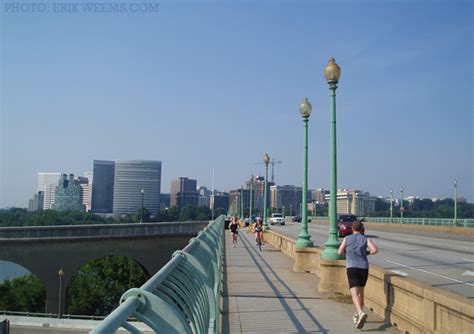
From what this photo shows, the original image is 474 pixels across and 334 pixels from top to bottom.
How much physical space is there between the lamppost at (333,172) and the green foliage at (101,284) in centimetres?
5958

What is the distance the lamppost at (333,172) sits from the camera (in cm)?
1241

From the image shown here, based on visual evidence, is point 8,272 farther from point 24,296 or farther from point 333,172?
point 333,172

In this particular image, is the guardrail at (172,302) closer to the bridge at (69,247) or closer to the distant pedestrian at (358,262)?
the distant pedestrian at (358,262)

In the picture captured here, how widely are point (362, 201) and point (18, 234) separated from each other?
141 metres

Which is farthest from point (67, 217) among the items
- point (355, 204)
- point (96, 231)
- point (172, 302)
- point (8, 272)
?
point (172, 302)

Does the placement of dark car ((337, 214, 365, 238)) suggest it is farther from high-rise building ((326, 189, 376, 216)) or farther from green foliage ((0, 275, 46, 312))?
high-rise building ((326, 189, 376, 216))

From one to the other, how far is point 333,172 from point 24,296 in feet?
212

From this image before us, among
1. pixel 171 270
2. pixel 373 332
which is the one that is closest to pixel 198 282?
pixel 171 270

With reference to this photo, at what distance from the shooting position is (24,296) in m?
67.1

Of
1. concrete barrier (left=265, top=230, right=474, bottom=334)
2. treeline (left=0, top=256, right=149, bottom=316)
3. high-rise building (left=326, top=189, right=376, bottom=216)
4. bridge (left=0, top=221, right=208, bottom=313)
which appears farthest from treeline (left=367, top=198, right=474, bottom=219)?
concrete barrier (left=265, top=230, right=474, bottom=334)

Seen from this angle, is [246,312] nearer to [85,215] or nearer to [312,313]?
[312,313]

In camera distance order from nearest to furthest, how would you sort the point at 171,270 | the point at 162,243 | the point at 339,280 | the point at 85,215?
the point at 171,270 < the point at 339,280 < the point at 162,243 < the point at 85,215

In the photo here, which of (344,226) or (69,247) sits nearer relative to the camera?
(344,226)

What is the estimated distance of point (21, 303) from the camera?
6644 centimetres
